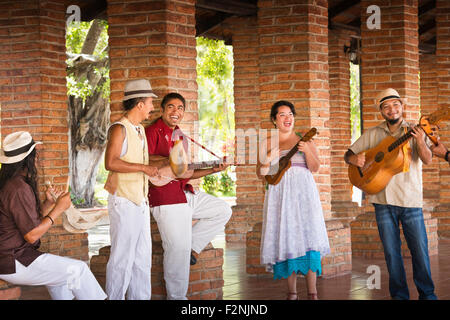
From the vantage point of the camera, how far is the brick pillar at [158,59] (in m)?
6.82

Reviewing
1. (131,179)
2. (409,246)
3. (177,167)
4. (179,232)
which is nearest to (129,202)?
(131,179)

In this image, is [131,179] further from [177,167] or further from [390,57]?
[390,57]

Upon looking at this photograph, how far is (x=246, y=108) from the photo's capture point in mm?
12039

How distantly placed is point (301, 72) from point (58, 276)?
435 centimetres

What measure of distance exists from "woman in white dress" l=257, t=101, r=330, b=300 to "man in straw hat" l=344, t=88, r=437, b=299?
48cm

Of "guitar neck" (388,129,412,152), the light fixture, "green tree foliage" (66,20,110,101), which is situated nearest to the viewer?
"guitar neck" (388,129,412,152)

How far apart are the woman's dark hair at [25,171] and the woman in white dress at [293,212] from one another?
90.2 inches

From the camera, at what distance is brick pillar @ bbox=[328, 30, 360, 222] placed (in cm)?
1343

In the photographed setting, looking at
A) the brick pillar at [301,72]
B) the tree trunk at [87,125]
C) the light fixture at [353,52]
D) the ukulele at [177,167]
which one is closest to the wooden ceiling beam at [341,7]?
the light fixture at [353,52]

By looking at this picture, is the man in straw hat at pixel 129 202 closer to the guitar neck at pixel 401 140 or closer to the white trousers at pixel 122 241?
the white trousers at pixel 122 241

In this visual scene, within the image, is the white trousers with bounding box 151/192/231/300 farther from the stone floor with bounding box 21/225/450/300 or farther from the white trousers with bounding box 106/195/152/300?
the stone floor with bounding box 21/225/450/300

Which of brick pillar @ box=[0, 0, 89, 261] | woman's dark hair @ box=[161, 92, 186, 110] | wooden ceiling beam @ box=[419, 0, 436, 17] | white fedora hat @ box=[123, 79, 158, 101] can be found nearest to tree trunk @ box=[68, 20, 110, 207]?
wooden ceiling beam @ box=[419, 0, 436, 17]
